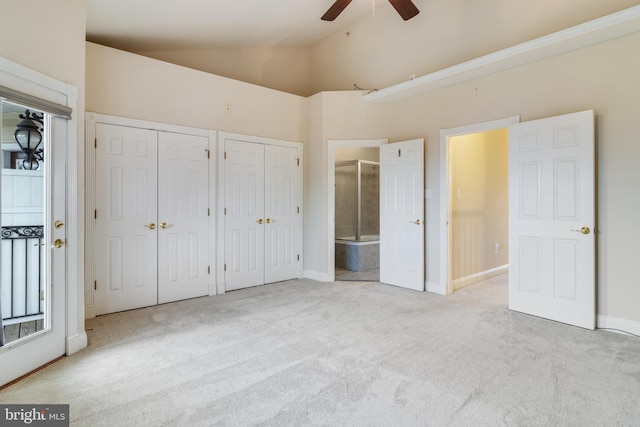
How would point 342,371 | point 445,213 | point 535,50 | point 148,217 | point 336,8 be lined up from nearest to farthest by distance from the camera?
point 342,371 → point 535,50 → point 336,8 → point 148,217 → point 445,213

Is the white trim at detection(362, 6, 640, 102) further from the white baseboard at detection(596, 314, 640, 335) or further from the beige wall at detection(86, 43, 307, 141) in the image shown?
the white baseboard at detection(596, 314, 640, 335)

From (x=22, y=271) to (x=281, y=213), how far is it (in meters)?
3.07

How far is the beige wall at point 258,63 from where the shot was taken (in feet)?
15.3

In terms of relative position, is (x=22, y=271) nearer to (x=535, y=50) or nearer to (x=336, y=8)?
(x=336, y=8)

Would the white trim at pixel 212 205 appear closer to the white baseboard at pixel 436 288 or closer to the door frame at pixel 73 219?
the door frame at pixel 73 219

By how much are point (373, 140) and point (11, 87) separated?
3872mm

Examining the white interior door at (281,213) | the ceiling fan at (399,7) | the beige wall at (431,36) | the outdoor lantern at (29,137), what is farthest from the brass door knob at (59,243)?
the beige wall at (431,36)

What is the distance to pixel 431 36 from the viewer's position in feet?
14.2

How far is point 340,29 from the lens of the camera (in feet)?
17.5

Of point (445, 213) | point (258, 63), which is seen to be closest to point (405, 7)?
point (445, 213)

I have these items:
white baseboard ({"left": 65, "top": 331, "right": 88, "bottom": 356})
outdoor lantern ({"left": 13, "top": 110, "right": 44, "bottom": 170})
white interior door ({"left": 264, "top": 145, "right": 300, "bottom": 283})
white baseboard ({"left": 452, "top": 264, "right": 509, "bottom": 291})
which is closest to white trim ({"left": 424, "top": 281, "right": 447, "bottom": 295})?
white baseboard ({"left": 452, "top": 264, "right": 509, "bottom": 291})

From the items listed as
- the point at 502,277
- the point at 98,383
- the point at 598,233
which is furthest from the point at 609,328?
the point at 98,383

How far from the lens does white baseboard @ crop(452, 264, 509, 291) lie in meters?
4.56

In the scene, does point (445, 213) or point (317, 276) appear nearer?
point (445, 213)
